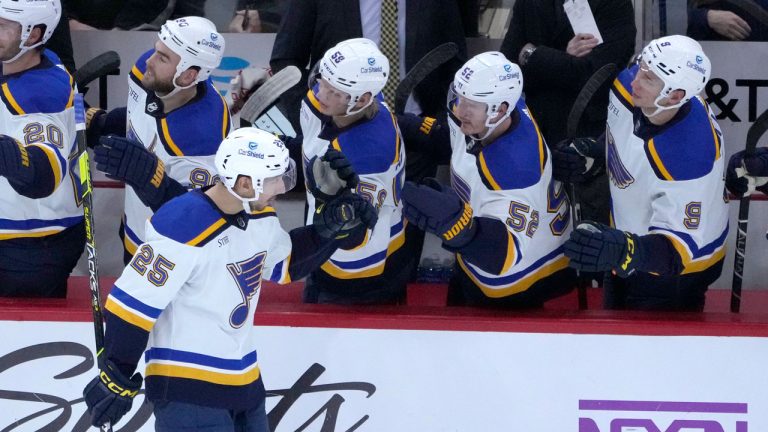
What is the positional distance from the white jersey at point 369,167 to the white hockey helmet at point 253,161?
698 mm

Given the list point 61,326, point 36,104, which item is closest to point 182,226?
point 61,326

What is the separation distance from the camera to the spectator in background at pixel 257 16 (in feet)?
17.6

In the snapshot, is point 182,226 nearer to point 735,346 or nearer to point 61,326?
point 61,326

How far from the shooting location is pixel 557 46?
15.7 feet

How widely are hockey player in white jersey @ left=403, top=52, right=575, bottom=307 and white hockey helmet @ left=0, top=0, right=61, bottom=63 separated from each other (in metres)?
1.33

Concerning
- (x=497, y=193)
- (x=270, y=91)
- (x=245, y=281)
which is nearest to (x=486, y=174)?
(x=497, y=193)

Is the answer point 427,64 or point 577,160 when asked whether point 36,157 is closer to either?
point 427,64

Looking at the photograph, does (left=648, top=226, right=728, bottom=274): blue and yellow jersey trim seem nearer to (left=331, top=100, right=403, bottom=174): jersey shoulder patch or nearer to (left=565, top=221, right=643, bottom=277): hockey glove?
(left=565, top=221, right=643, bottom=277): hockey glove

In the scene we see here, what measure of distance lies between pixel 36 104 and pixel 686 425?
2241 mm

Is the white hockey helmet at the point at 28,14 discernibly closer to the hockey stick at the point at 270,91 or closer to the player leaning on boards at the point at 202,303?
the hockey stick at the point at 270,91

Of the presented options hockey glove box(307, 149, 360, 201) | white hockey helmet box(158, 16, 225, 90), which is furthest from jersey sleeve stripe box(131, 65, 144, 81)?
hockey glove box(307, 149, 360, 201)

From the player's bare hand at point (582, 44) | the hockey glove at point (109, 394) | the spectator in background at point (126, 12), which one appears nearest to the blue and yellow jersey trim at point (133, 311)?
the hockey glove at point (109, 394)

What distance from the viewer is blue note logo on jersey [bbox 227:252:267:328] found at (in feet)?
11.0

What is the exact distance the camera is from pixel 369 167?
13.2 feet
